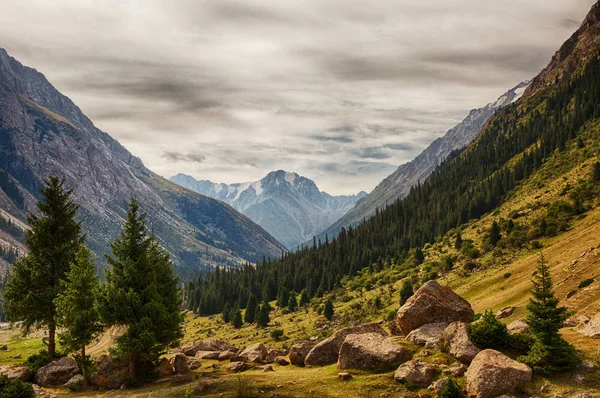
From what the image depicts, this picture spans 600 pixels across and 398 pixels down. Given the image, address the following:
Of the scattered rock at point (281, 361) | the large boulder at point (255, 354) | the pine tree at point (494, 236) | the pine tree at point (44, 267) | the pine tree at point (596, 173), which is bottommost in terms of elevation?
the scattered rock at point (281, 361)

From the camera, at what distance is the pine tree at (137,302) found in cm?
3512

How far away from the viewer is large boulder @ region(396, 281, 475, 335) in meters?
36.7

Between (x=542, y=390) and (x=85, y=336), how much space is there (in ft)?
121

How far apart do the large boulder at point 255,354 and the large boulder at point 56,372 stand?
55.8 ft

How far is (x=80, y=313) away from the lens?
35.9 metres

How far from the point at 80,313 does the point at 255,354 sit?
18041 millimetres

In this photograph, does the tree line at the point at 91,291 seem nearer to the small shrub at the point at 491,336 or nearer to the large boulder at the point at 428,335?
the large boulder at the point at 428,335

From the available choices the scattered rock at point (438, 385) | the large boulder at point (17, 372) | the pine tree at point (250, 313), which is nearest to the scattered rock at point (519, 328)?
the scattered rock at point (438, 385)

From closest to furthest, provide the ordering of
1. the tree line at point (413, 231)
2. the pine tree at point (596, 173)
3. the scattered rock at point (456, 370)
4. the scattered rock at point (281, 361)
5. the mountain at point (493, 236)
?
1. the scattered rock at point (456, 370)
2. the scattered rock at point (281, 361)
3. the mountain at point (493, 236)
4. the pine tree at point (596, 173)
5. the tree line at point (413, 231)

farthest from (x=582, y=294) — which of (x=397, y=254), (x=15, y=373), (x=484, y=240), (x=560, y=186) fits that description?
(x=397, y=254)

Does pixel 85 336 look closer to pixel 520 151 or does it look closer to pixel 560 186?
pixel 560 186

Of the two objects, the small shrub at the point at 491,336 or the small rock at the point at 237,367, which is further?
the small rock at the point at 237,367

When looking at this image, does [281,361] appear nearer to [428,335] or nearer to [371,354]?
[371,354]

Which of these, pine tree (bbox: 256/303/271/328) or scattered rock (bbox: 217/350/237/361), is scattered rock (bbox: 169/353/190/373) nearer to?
scattered rock (bbox: 217/350/237/361)
